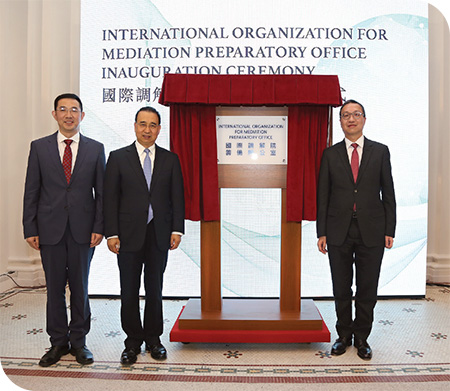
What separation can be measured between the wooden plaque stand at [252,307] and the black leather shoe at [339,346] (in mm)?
65

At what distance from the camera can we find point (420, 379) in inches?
93.2

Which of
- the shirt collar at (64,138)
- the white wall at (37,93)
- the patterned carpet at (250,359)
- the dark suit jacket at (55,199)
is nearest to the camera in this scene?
the patterned carpet at (250,359)

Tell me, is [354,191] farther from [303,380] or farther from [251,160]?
[303,380]

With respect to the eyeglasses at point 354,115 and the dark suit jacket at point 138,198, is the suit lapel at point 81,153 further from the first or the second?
the eyeglasses at point 354,115

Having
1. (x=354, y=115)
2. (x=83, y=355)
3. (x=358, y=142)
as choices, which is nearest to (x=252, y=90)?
(x=354, y=115)

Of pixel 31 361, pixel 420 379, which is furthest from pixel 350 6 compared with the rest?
pixel 31 361

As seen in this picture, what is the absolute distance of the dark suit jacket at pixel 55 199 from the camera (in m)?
2.49

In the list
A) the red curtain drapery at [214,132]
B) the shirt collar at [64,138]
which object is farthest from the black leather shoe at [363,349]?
the shirt collar at [64,138]

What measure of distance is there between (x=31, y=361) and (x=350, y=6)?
4.16 m

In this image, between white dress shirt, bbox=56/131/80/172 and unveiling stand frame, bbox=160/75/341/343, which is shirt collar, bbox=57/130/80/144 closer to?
white dress shirt, bbox=56/131/80/172

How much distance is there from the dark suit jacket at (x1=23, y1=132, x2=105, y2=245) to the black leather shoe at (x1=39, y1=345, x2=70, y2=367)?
0.71m

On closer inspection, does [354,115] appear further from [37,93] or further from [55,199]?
[37,93]

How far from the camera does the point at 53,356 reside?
253cm

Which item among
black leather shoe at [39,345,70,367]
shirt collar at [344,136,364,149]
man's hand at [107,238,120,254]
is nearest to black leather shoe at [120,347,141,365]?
black leather shoe at [39,345,70,367]
